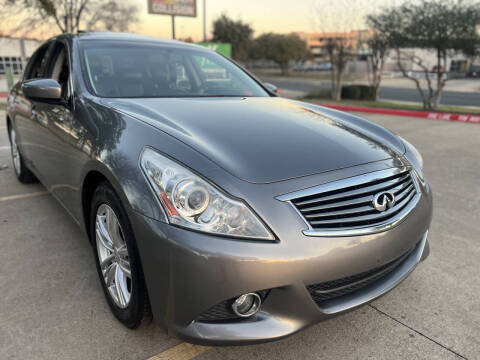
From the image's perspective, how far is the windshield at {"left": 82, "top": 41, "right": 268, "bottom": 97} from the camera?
283 centimetres

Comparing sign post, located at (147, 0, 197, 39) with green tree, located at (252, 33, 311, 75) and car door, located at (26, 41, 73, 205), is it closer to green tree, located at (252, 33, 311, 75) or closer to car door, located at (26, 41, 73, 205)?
car door, located at (26, 41, 73, 205)

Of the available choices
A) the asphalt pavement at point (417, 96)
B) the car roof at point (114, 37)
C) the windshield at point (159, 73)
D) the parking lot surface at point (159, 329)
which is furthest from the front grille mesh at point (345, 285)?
the asphalt pavement at point (417, 96)

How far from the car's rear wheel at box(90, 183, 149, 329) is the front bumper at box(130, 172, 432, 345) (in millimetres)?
103

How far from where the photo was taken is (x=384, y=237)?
182cm

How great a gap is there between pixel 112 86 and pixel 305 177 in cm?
166

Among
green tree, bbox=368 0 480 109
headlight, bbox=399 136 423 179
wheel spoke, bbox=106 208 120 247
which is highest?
green tree, bbox=368 0 480 109

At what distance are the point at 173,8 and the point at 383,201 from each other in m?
24.2

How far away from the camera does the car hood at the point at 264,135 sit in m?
1.85

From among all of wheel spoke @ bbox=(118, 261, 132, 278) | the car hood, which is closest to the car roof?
the car hood

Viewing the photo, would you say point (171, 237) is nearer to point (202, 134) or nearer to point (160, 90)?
point (202, 134)

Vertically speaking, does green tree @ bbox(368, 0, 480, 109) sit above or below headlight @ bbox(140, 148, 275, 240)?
above

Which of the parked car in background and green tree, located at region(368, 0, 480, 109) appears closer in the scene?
green tree, located at region(368, 0, 480, 109)

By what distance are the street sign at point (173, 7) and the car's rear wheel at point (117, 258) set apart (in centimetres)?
2282

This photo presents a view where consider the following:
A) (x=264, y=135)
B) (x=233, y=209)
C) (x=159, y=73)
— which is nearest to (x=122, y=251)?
(x=233, y=209)
